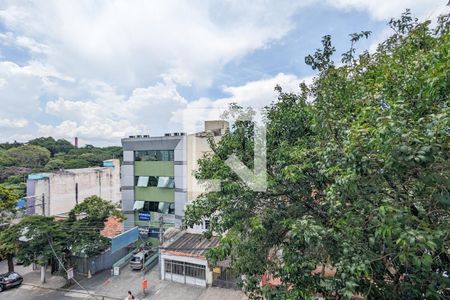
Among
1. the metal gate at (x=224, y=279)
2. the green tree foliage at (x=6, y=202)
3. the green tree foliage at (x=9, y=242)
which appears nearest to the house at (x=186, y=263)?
the metal gate at (x=224, y=279)

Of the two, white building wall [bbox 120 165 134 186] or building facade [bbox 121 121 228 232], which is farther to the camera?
white building wall [bbox 120 165 134 186]

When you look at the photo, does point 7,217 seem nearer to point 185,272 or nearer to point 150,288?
point 150,288

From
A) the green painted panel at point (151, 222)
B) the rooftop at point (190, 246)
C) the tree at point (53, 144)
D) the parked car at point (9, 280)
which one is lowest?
the parked car at point (9, 280)

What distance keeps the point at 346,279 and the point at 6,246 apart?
A: 635 inches

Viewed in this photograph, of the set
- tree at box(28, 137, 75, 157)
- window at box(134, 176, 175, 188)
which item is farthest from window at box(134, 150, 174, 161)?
tree at box(28, 137, 75, 157)

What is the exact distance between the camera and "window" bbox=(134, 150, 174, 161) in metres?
18.9

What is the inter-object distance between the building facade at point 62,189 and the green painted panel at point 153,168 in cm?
762

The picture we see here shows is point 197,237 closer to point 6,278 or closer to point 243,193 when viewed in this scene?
point 6,278

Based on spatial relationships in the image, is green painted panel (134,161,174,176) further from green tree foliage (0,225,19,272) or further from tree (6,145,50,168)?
tree (6,145,50,168)

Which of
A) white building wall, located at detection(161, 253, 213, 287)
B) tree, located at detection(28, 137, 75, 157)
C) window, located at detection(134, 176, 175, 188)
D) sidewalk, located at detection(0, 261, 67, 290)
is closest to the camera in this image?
white building wall, located at detection(161, 253, 213, 287)

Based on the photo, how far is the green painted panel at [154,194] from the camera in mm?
18953

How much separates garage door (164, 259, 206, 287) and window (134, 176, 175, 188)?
5640mm

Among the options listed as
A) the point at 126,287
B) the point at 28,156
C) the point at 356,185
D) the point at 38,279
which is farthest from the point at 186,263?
the point at 28,156

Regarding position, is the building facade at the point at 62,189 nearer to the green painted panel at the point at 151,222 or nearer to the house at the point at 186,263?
the green painted panel at the point at 151,222
